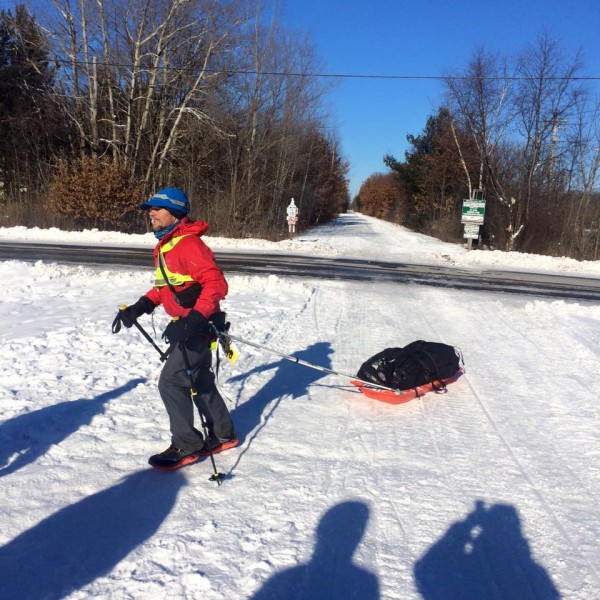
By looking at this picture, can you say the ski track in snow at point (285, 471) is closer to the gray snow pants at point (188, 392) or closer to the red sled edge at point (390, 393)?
the red sled edge at point (390, 393)

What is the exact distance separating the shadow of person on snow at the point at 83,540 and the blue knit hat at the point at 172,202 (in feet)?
5.97

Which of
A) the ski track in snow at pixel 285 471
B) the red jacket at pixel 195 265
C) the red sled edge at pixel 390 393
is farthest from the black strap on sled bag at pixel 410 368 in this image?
the red jacket at pixel 195 265

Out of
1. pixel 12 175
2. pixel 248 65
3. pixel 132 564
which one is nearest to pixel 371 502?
pixel 132 564

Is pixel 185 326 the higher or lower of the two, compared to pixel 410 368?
higher

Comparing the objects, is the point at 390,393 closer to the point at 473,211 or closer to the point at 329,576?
the point at 329,576

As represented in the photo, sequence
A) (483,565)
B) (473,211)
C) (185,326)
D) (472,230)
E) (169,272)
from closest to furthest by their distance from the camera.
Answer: (483,565), (185,326), (169,272), (473,211), (472,230)

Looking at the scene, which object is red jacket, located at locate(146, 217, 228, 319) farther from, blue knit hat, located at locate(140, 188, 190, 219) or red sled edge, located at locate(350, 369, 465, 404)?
red sled edge, located at locate(350, 369, 465, 404)

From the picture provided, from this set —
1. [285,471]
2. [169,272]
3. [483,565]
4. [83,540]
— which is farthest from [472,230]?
[83,540]

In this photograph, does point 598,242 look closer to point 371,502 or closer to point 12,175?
point 371,502

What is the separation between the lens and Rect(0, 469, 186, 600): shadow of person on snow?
264 centimetres

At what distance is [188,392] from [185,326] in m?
0.62

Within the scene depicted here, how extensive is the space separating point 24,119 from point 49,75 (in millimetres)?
2665

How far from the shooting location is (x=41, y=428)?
4.25m

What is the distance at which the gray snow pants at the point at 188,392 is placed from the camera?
150 inches
